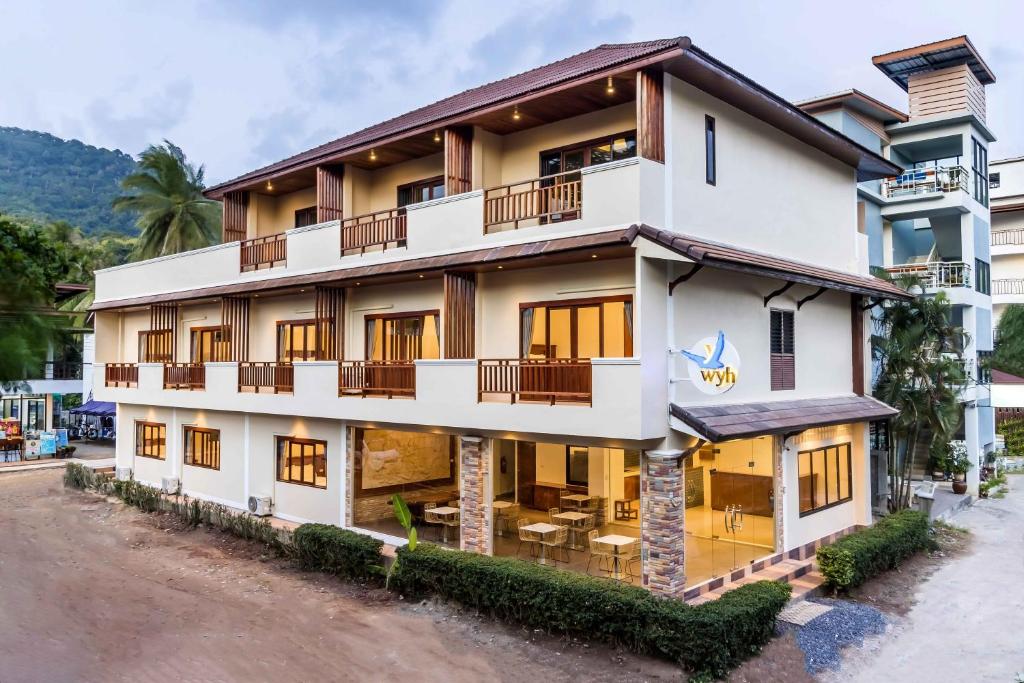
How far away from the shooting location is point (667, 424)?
39.1ft

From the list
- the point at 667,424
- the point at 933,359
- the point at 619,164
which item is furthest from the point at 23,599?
the point at 933,359

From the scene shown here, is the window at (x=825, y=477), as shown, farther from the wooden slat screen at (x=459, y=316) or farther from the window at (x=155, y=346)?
the window at (x=155, y=346)

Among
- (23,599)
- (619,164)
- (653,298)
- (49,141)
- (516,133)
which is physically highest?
(49,141)

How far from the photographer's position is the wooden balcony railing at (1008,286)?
33281 millimetres

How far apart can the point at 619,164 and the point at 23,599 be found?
14121 mm

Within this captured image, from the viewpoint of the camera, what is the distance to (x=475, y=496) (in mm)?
14188

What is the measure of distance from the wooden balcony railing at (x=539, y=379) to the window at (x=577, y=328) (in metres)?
0.88

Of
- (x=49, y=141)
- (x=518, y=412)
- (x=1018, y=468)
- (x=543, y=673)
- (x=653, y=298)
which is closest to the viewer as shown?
(x=543, y=673)

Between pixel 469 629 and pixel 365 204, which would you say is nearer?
pixel 469 629

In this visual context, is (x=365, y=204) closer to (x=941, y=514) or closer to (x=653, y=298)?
(x=653, y=298)

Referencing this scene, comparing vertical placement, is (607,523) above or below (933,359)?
below

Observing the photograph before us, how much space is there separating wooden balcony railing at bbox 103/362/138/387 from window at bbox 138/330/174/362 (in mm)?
652

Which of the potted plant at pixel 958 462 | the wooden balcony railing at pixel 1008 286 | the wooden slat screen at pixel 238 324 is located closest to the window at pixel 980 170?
the potted plant at pixel 958 462

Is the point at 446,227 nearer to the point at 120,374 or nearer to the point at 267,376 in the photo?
the point at 267,376
